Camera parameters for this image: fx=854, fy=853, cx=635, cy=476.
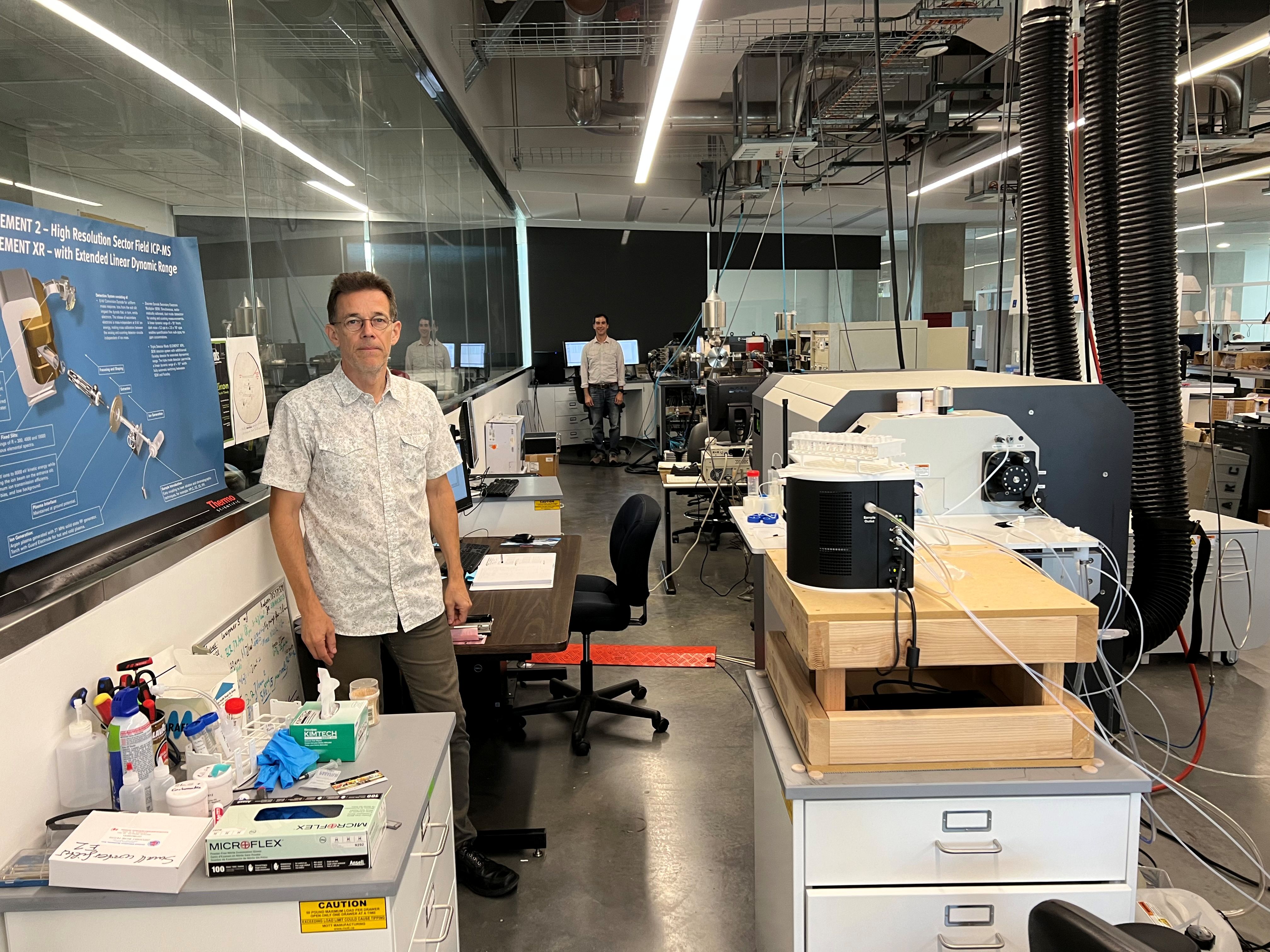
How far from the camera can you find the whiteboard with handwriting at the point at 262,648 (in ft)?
6.19

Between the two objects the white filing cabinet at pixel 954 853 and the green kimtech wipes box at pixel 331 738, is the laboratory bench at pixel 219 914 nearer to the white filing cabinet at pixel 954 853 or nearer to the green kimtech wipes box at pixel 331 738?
the green kimtech wipes box at pixel 331 738

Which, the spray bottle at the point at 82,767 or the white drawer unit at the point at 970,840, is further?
the white drawer unit at the point at 970,840

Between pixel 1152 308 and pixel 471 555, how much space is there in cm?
230

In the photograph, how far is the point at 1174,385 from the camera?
2.38 meters

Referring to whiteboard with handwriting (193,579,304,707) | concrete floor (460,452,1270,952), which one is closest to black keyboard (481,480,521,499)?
concrete floor (460,452,1270,952)

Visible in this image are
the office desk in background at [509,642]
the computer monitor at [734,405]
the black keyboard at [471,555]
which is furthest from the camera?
the computer monitor at [734,405]

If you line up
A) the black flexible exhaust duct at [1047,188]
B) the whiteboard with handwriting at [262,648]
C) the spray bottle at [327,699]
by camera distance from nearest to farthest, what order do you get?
1. the spray bottle at [327,699]
2. the whiteboard with handwriting at [262,648]
3. the black flexible exhaust duct at [1047,188]

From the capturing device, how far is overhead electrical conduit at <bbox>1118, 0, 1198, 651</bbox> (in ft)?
7.24

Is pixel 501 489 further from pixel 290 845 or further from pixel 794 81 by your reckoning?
pixel 794 81

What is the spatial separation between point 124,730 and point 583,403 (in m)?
9.01

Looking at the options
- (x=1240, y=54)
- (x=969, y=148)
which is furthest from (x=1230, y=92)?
(x=1240, y=54)

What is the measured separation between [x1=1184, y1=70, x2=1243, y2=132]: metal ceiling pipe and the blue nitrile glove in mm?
7514

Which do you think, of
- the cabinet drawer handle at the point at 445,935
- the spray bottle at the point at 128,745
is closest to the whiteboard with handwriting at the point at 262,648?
the spray bottle at the point at 128,745

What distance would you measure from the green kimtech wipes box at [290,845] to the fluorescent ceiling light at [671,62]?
2751 millimetres
